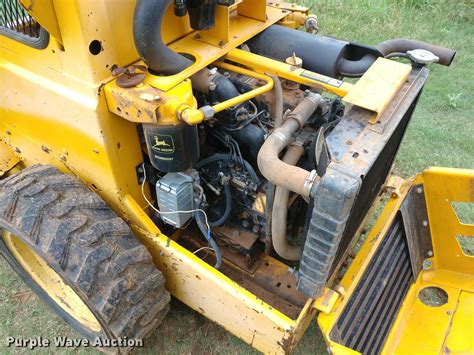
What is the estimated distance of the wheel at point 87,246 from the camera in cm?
177

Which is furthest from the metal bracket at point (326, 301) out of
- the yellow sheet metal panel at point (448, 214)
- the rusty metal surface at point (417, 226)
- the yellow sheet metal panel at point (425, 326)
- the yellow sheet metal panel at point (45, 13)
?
the yellow sheet metal panel at point (45, 13)

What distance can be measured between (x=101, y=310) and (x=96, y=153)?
640mm

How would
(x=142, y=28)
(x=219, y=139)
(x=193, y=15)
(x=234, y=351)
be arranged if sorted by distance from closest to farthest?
1. (x=142, y=28)
2. (x=193, y=15)
3. (x=219, y=139)
4. (x=234, y=351)

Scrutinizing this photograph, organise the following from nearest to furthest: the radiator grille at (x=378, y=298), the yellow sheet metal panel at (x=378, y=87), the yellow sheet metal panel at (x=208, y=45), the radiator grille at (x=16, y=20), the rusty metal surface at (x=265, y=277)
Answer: the yellow sheet metal panel at (x=378, y=87), the yellow sheet metal panel at (x=208, y=45), the radiator grille at (x=16, y=20), the radiator grille at (x=378, y=298), the rusty metal surface at (x=265, y=277)

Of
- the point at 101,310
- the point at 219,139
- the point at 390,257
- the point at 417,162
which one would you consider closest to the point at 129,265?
the point at 101,310

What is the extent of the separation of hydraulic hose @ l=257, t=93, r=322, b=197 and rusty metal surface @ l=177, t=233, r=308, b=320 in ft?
2.63

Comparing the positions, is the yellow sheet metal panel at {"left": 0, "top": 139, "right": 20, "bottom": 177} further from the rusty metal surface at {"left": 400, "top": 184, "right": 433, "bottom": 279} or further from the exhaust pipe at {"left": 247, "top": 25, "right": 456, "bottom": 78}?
the rusty metal surface at {"left": 400, "top": 184, "right": 433, "bottom": 279}

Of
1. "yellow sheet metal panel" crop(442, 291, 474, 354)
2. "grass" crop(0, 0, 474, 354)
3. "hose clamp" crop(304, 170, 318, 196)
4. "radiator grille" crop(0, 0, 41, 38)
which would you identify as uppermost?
"radiator grille" crop(0, 0, 41, 38)

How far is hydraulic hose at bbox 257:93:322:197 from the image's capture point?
144 cm

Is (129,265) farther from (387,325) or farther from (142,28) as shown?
(387,325)

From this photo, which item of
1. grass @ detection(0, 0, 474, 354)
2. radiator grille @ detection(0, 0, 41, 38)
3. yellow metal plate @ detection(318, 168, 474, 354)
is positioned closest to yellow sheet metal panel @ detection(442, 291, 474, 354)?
yellow metal plate @ detection(318, 168, 474, 354)

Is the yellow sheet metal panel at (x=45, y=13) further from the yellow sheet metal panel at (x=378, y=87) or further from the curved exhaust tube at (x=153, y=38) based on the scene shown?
the yellow sheet metal panel at (x=378, y=87)

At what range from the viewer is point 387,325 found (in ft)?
6.94

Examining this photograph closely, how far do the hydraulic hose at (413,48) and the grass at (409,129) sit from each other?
4.75 feet
